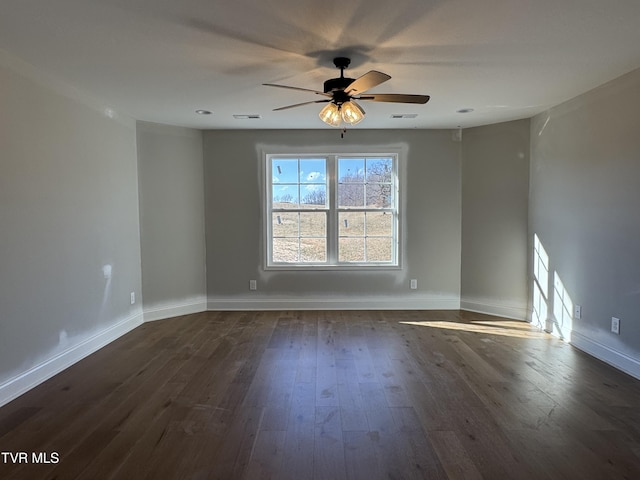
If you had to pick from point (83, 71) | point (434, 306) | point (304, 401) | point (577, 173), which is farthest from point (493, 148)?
point (83, 71)

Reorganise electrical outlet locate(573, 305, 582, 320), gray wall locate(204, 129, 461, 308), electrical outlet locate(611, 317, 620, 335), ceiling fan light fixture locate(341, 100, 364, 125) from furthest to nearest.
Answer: gray wall locate(204, 129, 461, 308)
electrical outlet locate(573, 305, 582, 320)
electrical outlet locate(611, 317, 620, 335)
ceiling fan light fixture locate(341, 100, 364, 125)

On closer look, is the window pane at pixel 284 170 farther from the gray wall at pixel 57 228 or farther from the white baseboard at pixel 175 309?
the white baseboard at pixel 175 309

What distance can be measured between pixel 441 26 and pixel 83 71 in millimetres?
2597

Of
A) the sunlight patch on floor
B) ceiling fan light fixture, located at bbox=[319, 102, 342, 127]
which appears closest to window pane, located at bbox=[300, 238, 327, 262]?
the sunlight patch on floor

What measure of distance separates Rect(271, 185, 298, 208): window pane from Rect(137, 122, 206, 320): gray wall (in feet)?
3.14

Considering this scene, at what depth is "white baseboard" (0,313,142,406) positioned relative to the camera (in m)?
2.65

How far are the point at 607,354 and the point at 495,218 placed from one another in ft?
Answer: 6.45

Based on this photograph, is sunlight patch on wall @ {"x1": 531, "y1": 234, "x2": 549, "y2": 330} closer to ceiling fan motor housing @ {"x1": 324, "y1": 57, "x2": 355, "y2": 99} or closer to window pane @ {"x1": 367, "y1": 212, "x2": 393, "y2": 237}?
window pane @ {"x1": 367, "y1": 212, "x2": 393, "y2": 237}

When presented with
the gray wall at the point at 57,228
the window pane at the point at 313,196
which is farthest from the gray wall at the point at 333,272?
the gray wall at the point at 57,228

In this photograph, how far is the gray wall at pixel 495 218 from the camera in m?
4.59

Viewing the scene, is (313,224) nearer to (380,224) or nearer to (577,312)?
(380,224)

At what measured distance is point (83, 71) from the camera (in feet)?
9.49

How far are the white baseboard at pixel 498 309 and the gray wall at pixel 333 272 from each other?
152 millimetres

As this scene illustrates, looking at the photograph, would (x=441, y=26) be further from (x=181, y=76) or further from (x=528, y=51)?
(x=181, y=76)
